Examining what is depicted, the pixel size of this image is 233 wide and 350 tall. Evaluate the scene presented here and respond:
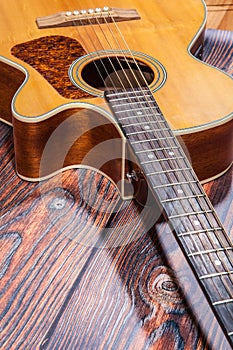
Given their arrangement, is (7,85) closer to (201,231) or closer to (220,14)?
(201,231)

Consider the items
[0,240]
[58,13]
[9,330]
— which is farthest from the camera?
[58,13]

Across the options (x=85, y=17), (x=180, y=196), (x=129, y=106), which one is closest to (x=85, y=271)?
(x=180, y=196)

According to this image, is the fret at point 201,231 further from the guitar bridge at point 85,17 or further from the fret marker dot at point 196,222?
the guitar bridge at point 85,17

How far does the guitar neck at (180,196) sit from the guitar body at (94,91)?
0.08 ft

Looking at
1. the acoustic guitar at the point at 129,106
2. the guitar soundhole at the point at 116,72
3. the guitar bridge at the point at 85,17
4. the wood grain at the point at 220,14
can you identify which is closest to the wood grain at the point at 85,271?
the acoustic guitar at the point at 129,106

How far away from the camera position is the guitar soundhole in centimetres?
106

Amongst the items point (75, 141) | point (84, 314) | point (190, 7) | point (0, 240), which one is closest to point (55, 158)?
point (75, 141)

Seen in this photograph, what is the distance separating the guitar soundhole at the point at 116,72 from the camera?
3.46 feet

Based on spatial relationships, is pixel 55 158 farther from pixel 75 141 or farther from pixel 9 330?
pixel 9 330

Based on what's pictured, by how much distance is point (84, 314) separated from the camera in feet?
2.52

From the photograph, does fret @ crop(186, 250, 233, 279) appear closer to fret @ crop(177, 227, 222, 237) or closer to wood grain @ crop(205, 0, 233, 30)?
fret @ crop(177, 227, 222, 237)

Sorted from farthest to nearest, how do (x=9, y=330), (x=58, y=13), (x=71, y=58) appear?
(x=58, y=13)
(x=71, y=58)
(x=9, y=330)

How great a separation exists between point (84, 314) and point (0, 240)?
190 mm

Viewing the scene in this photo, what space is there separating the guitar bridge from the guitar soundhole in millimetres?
150
